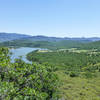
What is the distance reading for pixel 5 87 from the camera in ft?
50.2

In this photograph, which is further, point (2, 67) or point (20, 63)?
point (20, 63)

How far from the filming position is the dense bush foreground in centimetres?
1622

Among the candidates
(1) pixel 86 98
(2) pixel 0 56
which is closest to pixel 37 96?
(2) pixel 0 56

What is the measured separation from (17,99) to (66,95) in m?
29.5

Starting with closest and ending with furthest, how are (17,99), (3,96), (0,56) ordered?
(3,96) → (17,99) → (0,56)

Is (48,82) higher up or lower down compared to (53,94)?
higher up

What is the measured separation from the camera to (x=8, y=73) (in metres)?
19.7

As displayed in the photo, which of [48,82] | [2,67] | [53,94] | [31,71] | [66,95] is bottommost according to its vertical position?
[66,95]

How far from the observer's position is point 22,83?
21.4 meters

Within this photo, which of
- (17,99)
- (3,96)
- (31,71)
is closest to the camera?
(3,96)

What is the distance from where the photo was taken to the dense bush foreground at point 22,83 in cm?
1622

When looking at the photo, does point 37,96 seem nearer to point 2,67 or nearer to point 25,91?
point 25,91

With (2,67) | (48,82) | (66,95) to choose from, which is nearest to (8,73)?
(2,67)

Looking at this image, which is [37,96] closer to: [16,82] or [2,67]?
[16,82]
